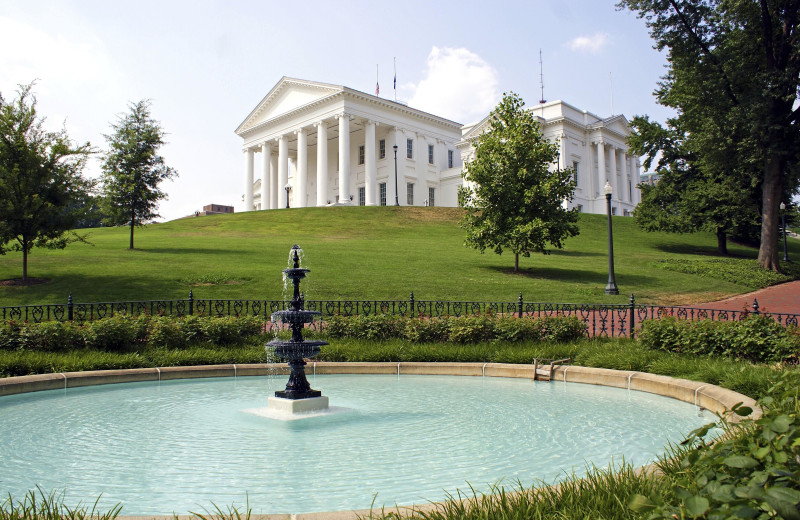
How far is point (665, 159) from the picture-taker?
4603cm

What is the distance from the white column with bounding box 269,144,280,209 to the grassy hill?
30.3m

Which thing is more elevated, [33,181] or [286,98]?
[286,98]

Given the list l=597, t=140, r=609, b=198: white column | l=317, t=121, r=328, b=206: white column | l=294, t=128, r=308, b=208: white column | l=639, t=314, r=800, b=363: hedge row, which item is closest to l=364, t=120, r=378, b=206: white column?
l=317, t=121, r=328, b=206: white column

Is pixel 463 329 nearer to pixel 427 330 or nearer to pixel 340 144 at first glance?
pixel 427 330

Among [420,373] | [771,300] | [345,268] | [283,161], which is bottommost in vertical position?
[420,373]

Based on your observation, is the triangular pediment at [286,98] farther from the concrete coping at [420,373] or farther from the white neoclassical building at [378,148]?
the concrete coping at [420,373]

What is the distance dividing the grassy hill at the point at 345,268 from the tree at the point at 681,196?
218 cm

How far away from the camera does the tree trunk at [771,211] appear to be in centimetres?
3070

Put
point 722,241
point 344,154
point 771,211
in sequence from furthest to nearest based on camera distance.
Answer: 1. point 344,154
2. point 722,241
3. point 771,211

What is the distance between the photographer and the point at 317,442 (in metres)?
6.93

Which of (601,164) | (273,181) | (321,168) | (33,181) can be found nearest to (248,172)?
(273,181)

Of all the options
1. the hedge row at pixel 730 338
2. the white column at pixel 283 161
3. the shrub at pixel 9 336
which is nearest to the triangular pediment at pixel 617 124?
the white column at pixel 283 161

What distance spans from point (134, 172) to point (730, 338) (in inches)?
1112

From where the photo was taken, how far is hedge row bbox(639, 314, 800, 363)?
9578 mm
